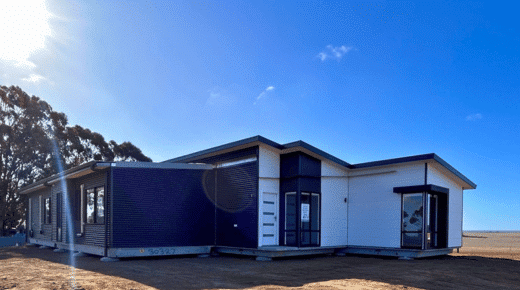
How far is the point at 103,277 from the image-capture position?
892cm

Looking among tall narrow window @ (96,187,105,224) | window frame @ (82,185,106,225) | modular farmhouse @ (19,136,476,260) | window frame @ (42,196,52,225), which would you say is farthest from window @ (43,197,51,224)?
tall narrow window @ (96,187,105,224)

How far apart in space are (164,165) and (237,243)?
348 centimetres

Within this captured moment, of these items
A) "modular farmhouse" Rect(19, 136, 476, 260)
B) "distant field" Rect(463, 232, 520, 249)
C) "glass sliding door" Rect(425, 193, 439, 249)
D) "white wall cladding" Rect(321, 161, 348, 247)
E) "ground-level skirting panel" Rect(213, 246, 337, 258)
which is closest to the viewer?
"ground-level skirting panel" Rect(213, 246, 337, 258)

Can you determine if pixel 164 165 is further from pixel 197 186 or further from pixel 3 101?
pixel 3 101

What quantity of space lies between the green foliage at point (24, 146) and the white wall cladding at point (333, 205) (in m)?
22.9

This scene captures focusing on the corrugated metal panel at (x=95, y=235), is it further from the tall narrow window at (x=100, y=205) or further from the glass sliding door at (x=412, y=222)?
the glass sliding door at (x=412, y=222)

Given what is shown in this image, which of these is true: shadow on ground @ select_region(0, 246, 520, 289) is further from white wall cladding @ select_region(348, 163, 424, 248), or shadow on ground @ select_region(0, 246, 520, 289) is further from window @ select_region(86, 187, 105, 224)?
window @ select_region(86, 187, 105, 224)

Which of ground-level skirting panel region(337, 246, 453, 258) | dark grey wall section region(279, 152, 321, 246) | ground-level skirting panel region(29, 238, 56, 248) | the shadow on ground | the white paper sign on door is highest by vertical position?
dark grey wall section region(279, 152, 321, 246)

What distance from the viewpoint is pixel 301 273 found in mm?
9609

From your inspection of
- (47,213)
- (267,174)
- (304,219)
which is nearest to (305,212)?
(304,219)

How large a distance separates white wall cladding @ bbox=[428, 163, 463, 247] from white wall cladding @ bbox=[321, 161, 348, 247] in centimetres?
293

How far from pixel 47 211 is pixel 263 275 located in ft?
47.1

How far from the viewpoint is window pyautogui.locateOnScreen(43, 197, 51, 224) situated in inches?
752

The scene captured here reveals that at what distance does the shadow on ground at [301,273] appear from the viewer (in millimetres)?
8172
